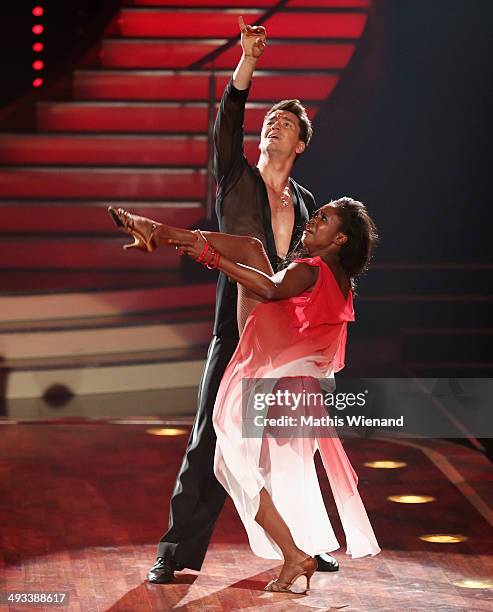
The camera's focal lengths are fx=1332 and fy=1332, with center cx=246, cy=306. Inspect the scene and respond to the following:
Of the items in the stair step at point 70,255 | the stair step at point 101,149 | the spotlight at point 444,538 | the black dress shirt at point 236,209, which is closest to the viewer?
the black dress shirt at point 236,209

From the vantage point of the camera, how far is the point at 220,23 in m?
9.63

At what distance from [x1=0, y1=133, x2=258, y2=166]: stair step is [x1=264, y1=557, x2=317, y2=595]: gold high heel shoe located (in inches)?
217

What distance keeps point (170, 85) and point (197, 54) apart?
0.34 m

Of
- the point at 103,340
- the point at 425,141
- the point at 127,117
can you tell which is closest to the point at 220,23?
the point at 127,117

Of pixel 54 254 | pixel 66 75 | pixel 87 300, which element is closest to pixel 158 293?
pixel 87 300

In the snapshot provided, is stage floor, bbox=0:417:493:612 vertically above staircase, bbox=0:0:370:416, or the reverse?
staircase, bbox=0:0:370:416

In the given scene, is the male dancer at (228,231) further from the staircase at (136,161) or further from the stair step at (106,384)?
the staircase at (136,161)

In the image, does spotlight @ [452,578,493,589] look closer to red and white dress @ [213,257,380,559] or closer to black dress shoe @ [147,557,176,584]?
red and white dress @ [213,257,380,559]

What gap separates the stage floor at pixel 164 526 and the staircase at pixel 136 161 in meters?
1.49

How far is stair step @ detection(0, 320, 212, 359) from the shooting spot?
7.28 m

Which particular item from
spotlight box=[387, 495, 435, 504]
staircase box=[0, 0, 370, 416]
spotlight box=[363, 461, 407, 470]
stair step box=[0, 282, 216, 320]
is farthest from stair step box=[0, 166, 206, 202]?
spotlight box=[387, 495, 435, 504]

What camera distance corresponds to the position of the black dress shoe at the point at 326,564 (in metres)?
4.15

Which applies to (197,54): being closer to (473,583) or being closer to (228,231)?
(228,231)

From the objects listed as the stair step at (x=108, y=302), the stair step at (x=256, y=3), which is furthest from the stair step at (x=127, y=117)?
the stair step at (x=108, y=302)
